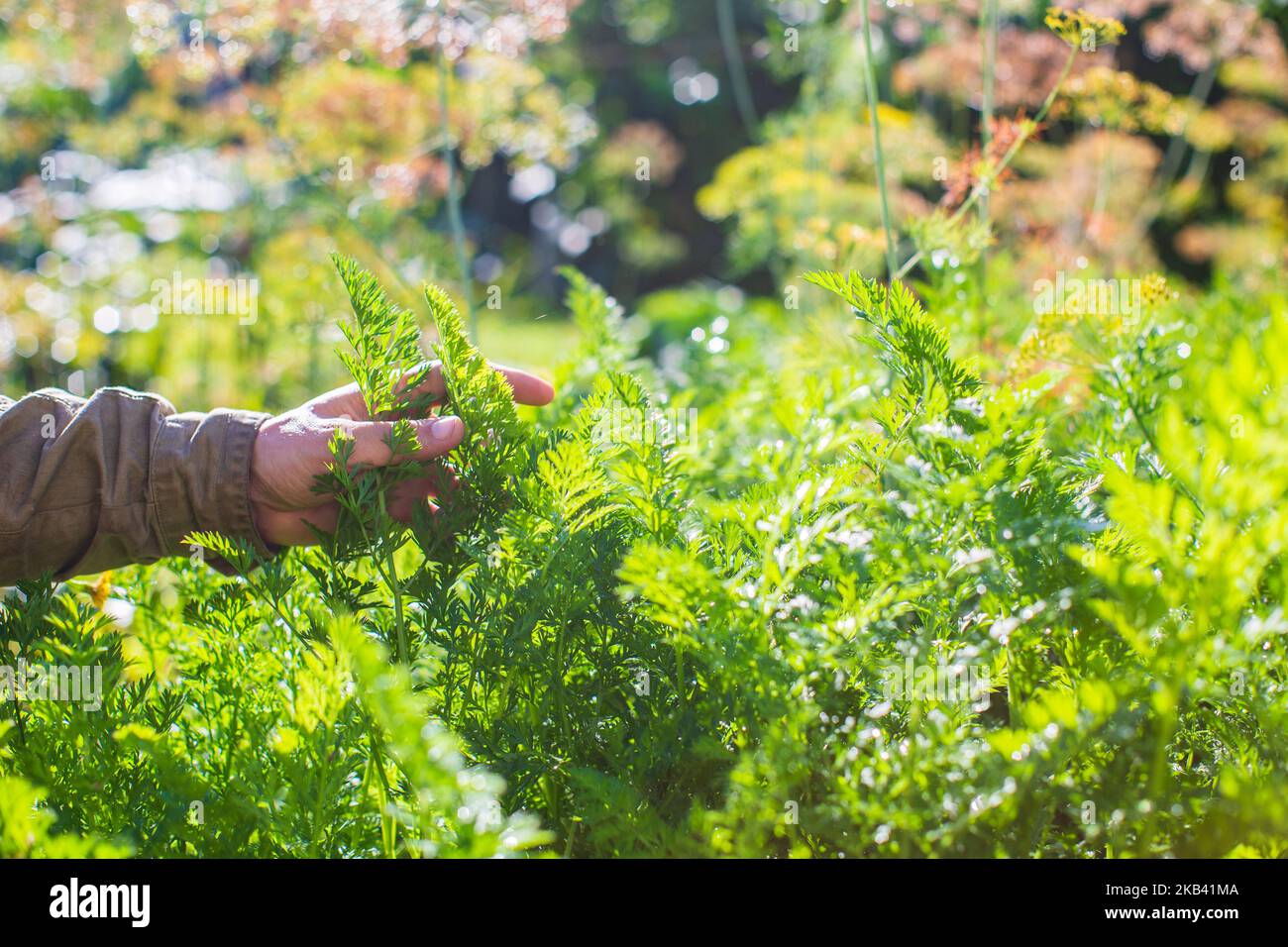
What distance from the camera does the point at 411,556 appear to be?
4.41 feet

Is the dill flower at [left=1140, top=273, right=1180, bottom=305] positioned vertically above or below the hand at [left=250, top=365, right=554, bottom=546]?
above

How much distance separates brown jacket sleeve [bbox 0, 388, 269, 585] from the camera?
3.91 feet

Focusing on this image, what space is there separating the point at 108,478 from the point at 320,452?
27 cm

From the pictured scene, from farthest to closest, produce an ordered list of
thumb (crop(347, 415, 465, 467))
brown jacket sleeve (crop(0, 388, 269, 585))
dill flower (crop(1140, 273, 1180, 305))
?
dill flower (crop(1140, 273, 1180, 305)) → brown jacket sleeve (crop(0, 388, 269, 585)) → thumb (crop(347, 415, 465, 467))

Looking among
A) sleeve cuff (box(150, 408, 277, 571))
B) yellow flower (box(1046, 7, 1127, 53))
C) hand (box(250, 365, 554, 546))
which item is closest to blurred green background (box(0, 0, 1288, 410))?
yellow flower (box(1046, 7, 1127, 53))

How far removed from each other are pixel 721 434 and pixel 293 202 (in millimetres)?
2880

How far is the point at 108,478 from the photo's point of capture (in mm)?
1209

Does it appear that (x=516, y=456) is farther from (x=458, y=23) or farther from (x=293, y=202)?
(x=293, y=202)

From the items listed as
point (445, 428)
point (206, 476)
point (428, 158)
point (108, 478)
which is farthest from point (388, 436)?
point (428, 158)

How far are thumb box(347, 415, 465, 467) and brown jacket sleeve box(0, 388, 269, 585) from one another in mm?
200

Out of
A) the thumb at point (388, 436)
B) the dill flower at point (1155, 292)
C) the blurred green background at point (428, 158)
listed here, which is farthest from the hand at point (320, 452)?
the dill flower at point (1155, 292)

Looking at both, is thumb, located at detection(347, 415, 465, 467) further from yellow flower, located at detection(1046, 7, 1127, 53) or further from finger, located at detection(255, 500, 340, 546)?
yellow flower, located at detection(1046, 7, 1127, 53)
